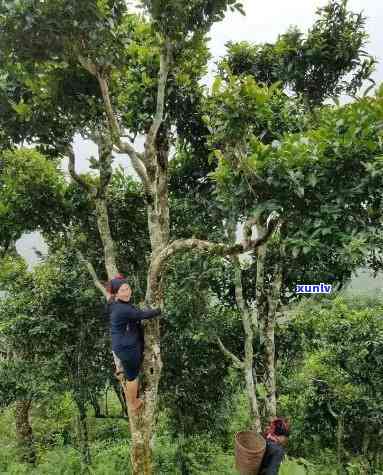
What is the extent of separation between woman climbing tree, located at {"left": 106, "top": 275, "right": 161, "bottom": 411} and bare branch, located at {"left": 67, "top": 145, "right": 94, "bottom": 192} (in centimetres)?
226

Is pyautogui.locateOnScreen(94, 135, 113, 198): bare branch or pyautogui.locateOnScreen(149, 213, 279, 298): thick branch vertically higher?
pyautogui.locateOnScreen(94, 135, 113, 198): bare branch

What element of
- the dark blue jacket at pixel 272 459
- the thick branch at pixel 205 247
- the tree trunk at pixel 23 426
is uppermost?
the thick branch at pixel 205 247

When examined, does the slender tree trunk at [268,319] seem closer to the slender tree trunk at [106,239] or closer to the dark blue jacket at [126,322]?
the slender tree trunk at [106,239]

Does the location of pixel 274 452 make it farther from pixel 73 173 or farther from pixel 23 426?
pixel 23 426

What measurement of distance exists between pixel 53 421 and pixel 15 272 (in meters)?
6.08

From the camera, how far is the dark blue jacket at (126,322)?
5172mm

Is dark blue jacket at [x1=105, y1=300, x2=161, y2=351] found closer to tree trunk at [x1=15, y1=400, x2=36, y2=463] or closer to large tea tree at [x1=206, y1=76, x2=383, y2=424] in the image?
large tea tree at [x1=206, y1=76, x2=383, y2=424]

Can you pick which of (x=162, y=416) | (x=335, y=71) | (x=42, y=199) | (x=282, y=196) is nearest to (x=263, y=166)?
(x=282, y=196)

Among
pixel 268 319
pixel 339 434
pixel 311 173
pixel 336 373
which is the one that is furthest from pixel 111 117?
pixel 339 434

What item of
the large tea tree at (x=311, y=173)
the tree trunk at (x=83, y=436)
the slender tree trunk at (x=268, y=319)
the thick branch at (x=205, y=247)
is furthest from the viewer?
the tree trunk at (x=83, y=436)

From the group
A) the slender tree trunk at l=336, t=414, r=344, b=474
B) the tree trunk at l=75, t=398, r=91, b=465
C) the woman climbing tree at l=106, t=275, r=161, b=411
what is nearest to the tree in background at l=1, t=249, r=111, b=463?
the tree trunk at l=75, t=398, r=91, b=465

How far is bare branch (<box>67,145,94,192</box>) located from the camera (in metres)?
7.13

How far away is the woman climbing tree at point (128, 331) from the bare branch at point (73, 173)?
2259 millimetres

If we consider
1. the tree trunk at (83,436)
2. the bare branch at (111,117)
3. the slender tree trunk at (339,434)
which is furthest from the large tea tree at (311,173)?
the slender tree trunk at (339,434)
